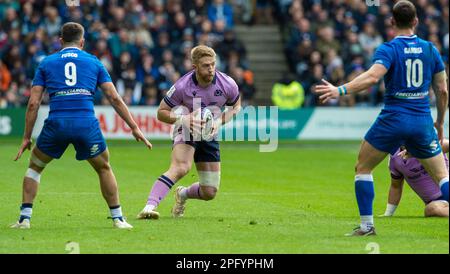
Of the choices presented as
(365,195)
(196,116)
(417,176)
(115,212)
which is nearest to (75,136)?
(115,212)

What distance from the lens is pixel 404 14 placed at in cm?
1127

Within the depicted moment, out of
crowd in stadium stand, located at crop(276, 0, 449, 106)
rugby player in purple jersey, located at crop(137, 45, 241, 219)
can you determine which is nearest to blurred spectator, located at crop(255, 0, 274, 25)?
crowd in stadium stand, located at crop(276, 0, 449, 106)

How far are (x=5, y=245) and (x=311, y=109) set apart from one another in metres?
22.2

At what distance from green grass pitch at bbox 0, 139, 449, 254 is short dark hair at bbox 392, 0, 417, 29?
229cm

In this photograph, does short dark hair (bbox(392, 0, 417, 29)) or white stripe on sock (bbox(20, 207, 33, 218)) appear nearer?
short dark hair (bbox(392, 0, 417, 29))

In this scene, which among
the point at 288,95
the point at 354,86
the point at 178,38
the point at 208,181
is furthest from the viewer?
the point at 178,38

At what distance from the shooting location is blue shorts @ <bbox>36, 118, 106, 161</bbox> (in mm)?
11727

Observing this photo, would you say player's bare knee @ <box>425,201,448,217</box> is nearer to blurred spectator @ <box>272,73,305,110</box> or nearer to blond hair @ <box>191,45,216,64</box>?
blond hair @ <box>191,45,216,64</box>

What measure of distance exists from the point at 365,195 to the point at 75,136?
324 centimetres

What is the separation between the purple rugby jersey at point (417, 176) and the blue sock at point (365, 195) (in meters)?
2.64

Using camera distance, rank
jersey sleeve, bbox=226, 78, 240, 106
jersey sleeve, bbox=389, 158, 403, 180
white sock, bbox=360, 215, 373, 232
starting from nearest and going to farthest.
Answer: white sock, bbox=360, 215, 373, 232
jersey sleeve, bbox=226, 78, 240, 106
jersey sleeve, bbox=389, 158, 403, 180

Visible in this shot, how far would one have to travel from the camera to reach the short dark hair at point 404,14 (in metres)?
11.2

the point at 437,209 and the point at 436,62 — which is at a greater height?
the point at 436,62

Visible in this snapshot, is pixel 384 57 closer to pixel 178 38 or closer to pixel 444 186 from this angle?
pixel 444 186
